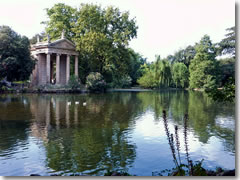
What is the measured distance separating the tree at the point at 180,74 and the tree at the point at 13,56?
59.9ft

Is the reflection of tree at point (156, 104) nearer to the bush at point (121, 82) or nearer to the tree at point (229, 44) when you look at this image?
the tree at point (229, 44)

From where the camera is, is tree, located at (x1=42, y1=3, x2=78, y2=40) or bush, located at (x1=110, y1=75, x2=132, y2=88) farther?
bush, located at (x1=110, y1=75, x2=132, y2=88)

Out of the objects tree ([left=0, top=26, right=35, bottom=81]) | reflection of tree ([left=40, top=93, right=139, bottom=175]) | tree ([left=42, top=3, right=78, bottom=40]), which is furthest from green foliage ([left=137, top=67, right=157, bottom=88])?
reflection of tree ([left=40, top=93, right=139, bottom=175])

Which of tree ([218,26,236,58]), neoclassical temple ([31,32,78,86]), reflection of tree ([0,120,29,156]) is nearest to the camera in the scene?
reflection of tree ([0,120,29,156])

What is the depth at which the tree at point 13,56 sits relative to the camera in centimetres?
2867

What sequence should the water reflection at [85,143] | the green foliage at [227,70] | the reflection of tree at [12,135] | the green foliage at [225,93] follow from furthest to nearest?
the green foliage at [227,70]
the reflection of tree at [12,135]
the water reflection at [85,143]
the green foliage at [225,93]

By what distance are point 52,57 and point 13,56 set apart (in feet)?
35.8

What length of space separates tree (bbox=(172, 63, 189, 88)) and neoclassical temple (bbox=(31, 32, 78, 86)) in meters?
13.9

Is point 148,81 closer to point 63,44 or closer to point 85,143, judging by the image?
point 63,44

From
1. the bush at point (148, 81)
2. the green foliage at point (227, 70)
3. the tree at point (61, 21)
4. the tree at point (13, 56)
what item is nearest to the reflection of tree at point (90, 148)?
the green foliage at point (227, 70)

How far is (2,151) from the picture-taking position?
22.3ft

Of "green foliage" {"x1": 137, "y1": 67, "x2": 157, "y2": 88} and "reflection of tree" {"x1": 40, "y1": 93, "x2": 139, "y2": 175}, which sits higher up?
"green foliage" {"x1": 137, "y1": 67, "x2": 157, "y2": 88}

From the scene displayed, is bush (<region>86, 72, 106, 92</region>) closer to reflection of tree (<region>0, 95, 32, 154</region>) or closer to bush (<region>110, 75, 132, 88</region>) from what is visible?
bush (<region>110, 75, 132, 88</region>)

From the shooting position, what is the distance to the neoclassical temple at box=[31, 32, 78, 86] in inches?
1383
